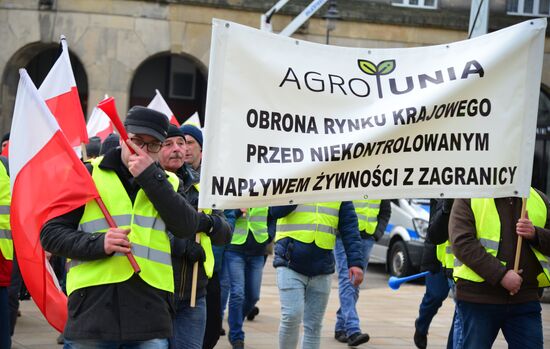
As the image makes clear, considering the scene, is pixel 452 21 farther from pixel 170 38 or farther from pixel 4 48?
pixel 4 48

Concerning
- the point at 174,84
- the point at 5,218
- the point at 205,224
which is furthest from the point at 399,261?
the point at 205,224

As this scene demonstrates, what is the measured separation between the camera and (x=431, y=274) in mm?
10039

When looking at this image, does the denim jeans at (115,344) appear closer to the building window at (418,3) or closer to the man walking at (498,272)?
the man walking at (498,272)

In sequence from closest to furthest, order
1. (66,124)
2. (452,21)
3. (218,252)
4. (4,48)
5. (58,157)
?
(58,157)
(66,124)
(218,252)
(4,48)
(452,21)

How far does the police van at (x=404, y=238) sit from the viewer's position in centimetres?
1781

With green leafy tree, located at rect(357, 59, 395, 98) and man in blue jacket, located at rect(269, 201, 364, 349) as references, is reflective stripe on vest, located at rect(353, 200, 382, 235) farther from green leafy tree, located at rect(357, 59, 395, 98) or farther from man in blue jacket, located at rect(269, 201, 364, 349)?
green leafy tree, located at rect(357, 59, 395, 98)

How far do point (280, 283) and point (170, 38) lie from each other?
57.5ft

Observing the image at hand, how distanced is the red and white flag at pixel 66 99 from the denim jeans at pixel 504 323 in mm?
2765

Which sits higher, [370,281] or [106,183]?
[106,183]

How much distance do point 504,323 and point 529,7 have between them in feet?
74.0

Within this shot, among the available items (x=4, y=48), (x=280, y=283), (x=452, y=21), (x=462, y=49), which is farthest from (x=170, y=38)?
(x=462, y=49)

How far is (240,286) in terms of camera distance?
10.0 metres

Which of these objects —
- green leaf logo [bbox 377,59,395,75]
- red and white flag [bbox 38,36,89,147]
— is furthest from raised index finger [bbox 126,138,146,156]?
red and white flag [bbox 38,36,89,147]

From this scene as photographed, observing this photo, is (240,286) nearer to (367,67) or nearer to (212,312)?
(212,312)
